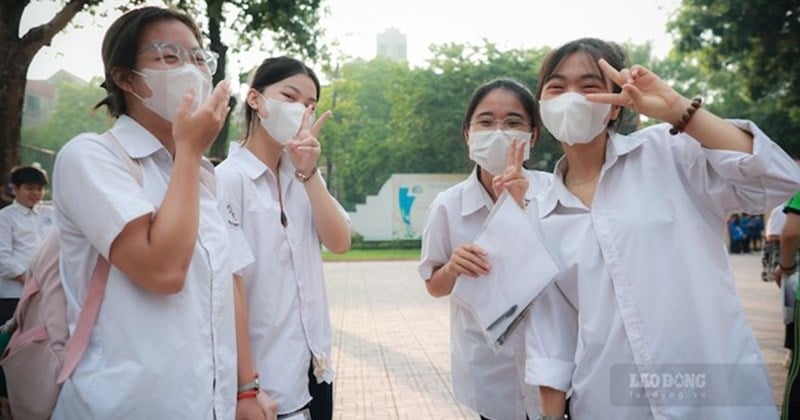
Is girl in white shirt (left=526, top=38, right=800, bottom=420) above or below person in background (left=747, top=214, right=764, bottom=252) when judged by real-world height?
above

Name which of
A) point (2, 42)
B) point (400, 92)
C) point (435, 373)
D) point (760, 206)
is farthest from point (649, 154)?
point (400, 92)

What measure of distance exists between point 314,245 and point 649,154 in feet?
3.98

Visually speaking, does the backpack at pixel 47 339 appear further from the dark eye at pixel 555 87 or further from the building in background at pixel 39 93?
the building in background at pixel 39 93

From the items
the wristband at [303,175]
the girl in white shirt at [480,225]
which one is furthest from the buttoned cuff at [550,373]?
the wristband at [303,175]

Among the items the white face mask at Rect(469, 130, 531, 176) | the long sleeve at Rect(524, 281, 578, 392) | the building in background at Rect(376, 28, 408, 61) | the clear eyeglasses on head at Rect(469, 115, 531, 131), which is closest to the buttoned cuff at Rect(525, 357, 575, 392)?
the long sleeve at Rect(524, 281, 578, 392)

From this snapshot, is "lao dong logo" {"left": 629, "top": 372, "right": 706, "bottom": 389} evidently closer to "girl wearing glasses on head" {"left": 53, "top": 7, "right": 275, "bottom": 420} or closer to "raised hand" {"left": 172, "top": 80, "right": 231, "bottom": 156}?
"girl wearing glasses on head" {"left": 53, "top": 7, "right": 275, "bottom": 420}

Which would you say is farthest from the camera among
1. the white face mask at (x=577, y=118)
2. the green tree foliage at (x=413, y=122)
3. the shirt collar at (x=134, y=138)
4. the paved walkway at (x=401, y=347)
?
the green tree foliage at (x=413, y=122)

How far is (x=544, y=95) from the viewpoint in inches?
76.5

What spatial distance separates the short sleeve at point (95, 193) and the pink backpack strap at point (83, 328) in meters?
0.10

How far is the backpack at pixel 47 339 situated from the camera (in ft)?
4.77

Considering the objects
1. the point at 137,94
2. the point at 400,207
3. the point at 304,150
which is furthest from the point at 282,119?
the point at 400,207

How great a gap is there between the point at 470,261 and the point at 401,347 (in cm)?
530

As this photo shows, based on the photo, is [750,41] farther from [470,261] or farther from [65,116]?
[65,116]

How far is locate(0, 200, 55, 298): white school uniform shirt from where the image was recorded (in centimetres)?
525
